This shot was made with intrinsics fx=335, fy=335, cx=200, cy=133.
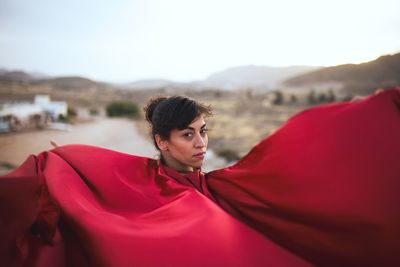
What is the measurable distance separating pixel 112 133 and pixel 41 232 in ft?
59.8

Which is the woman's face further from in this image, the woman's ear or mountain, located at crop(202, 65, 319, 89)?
mountain, located at crop(202, 65, 319, 89)

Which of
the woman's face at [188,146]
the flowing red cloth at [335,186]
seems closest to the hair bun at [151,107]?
the woman's face at [188,146]

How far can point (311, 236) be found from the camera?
6.37 ft

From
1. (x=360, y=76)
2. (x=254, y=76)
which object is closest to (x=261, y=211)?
(x=360, y=76)

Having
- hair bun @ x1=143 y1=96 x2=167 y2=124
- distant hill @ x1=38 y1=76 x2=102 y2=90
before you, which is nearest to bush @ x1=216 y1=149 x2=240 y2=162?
hair bun @ x1=143 y1=96 x2=167 y2=124

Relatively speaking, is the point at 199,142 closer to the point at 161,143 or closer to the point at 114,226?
the point at 161,143

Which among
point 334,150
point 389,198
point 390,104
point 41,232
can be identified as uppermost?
point 390,104

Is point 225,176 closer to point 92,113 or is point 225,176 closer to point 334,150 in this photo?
point 334,150

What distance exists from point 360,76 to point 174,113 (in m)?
74.3

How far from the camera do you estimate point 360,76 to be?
2689 inches

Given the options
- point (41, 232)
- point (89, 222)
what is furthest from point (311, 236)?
point (41, 232)

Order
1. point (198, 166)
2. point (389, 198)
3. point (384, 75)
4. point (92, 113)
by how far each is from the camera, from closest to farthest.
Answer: point (389, 198), point (198, 166), point (92, 113), point (384, 75)

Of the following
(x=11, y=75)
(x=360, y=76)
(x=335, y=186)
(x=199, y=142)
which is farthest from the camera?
(x=360, y=76)

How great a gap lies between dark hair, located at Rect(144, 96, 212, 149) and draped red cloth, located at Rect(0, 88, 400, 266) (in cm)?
58
